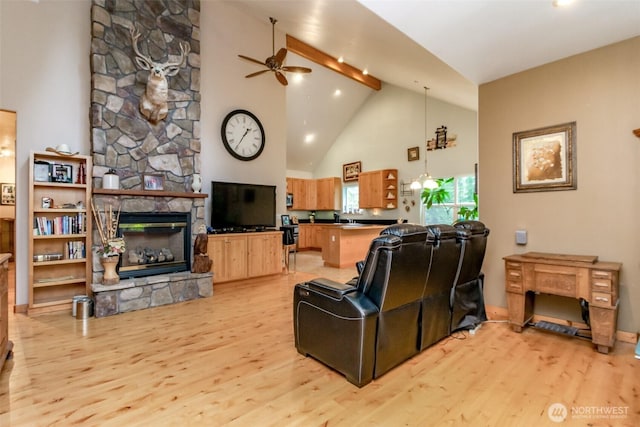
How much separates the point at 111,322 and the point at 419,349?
327cm

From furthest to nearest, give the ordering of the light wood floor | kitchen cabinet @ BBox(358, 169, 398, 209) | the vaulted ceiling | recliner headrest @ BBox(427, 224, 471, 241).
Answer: kitchen cabinet @ BBox(358, 169, 398, 209) < recliner headrest @ BBox(427, 224, 471, 241) < the vaulted ceiling < the light wood floor

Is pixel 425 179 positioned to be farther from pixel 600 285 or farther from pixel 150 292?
pixel 150 292

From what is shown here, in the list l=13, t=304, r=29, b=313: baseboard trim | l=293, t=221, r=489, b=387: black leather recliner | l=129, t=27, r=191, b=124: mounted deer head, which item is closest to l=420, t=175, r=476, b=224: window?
l=293, t=221, r=489, b=387: black leather recliner

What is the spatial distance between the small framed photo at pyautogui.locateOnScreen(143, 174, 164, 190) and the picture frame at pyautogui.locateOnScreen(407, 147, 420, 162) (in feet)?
20.2

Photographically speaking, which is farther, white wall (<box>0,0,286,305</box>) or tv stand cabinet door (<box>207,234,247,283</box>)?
tv stand cabinet door (<box>207,234,247,283</box>)

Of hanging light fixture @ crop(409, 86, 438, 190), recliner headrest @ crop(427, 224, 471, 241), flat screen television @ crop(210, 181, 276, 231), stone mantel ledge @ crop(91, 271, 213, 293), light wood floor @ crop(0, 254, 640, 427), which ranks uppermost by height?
hanging light fixture @ crop(409, 86, 438, 190)

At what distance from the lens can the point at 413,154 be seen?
8172mm

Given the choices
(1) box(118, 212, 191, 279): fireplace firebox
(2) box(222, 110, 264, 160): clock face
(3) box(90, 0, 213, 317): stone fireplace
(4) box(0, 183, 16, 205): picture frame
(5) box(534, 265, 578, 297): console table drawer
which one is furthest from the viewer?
(4) box(0, 183, 16, 205): picture frame

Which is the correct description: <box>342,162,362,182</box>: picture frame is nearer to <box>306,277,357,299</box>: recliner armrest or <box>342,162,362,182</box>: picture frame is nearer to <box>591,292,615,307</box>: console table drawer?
<box>591,292,615,307</box>: console table drawer

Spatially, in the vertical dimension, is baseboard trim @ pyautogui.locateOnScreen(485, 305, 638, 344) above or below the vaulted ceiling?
below

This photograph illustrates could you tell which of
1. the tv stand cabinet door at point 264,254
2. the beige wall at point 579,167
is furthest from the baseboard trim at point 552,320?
the tv stand cabinet door at point 264,254

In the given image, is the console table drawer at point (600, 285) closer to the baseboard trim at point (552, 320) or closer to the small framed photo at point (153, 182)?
the baseboard trim at point (552, 320)

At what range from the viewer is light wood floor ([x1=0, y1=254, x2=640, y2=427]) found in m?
1.80

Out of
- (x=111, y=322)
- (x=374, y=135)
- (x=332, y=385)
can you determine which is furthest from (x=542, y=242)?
(x=374, y=135)
